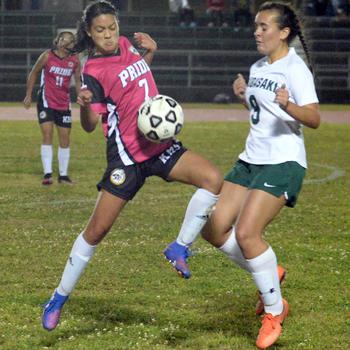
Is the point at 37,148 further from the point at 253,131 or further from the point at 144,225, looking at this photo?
the point at 253,131

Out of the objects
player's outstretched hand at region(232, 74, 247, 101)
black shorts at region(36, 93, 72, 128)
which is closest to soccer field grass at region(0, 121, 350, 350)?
black shorts at region(36, 93, 72, 128)

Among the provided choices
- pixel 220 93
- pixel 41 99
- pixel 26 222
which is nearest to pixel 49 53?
pixel 41 99

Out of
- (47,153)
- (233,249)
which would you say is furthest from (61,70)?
(233,249)

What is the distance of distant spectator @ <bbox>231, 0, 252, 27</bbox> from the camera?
1561 inches

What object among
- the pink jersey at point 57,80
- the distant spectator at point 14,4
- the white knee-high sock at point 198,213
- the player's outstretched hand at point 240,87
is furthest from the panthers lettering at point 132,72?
the distant spectator at point 14,4

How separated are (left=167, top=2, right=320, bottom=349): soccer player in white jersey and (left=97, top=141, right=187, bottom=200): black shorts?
1.54 ft

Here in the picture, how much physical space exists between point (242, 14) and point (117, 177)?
109 ft

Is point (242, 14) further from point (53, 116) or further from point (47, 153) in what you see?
point (47, 153)

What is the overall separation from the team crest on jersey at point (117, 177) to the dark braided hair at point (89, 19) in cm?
99

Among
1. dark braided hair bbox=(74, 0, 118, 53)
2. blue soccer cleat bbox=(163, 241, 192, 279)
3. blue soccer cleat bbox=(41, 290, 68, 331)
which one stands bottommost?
blue soccer cleat bbox=(41, 290, 68, 331)

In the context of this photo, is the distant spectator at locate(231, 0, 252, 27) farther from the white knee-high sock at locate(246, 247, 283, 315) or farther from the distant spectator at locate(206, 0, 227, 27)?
the white knee-high sock at locate(246, 247, 283, 315)

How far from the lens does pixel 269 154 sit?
738 centimetres

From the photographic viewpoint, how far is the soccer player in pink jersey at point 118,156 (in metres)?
7.41

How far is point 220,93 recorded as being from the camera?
38.6 metres
